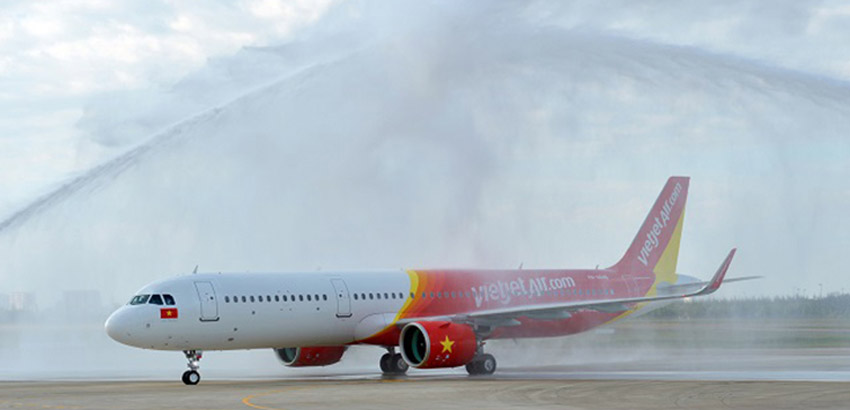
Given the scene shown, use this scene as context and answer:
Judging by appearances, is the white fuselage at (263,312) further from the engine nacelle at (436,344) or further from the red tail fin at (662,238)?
the red tail fin at (662,238)

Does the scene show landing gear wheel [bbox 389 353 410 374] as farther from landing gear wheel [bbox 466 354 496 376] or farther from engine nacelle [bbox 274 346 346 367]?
landing gear wheel [bbox 466 354 496 376]

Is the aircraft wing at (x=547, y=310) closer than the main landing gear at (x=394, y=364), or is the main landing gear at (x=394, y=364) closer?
the aircraft wing at (x=547, y=310)

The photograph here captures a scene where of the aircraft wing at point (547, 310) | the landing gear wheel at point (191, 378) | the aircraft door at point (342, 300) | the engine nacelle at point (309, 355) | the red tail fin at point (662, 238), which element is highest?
the red tail fin at point (662, 238)

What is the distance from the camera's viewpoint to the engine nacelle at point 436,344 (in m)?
38.7

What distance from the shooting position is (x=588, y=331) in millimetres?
47531

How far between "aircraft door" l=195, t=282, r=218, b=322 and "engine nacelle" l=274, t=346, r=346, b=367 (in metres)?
5.58

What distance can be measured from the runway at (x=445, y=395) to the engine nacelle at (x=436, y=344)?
1.72 meters

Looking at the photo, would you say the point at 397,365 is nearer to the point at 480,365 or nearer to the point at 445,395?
the point at 480,365

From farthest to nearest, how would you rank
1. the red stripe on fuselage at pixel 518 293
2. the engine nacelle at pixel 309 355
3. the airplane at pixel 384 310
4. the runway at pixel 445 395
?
1. the red stripe on fuselage at pixel 518 293
2. the engine nacelle at pixel 309 355
3. the airplane at pixel 384 310
4. the runway at pixel 445 395

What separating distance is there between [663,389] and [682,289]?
18.7 metres

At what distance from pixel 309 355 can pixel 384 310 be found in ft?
10.8

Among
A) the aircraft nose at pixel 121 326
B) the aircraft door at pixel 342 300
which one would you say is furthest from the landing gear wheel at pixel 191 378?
the aircraft door at pixel 342 300

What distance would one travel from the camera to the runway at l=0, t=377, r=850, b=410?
2752 centimetres

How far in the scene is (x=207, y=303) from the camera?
37.5 meters
